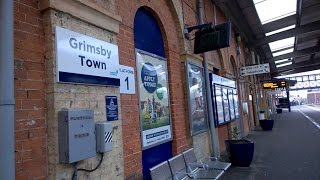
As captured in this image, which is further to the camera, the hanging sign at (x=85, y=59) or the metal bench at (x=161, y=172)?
the metal bench at (x=161, y=172)

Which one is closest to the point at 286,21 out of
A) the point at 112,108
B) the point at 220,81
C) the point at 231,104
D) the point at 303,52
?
the point at 231,104

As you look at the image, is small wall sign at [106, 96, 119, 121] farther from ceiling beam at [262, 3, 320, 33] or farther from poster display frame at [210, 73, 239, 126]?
ceiling beam at [262, 3, 320, 33]

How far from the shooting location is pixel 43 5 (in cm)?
318

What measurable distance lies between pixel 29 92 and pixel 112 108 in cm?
126

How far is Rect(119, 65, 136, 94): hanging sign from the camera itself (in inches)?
175

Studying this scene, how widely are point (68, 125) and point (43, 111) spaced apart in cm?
31

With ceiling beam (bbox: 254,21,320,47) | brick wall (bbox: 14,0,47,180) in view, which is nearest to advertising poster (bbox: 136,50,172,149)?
brick wall (bbox: 14,0,47,180)

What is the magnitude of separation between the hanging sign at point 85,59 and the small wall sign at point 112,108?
8.1 inches

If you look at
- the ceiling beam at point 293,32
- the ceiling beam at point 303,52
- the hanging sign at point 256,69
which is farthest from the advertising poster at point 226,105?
the ceiling beam at point 303,52

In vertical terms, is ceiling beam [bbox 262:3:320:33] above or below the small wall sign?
above

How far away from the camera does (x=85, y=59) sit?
3.56 meters

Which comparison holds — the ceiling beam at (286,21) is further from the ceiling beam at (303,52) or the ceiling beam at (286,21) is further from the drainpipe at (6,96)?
the drainpipe at (6,96)

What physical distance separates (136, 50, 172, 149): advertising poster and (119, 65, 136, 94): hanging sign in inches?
10.9

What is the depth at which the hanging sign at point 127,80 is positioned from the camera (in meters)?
4.43
